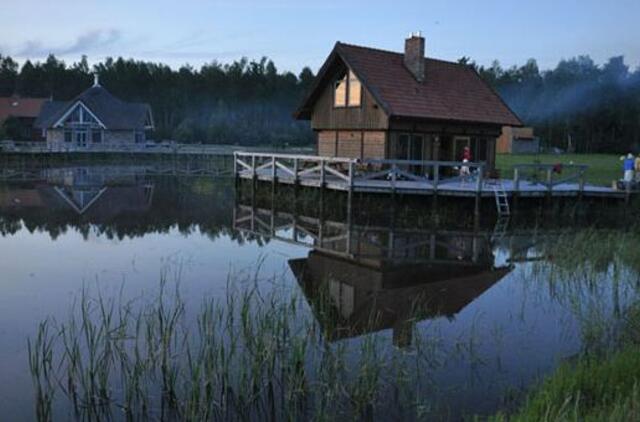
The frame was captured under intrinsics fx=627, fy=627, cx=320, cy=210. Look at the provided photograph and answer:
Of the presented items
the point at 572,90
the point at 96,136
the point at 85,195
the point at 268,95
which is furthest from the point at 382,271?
the point at 268,95

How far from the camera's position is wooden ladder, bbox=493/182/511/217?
A: 21.6m

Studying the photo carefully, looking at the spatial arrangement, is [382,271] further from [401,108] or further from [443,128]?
[443,128]

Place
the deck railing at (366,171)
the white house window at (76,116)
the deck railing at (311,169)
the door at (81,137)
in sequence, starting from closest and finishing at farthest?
the deck railing at (366,171) < the deck railing at (311,169) < the white house window at (76,116) < the door at (81,137)

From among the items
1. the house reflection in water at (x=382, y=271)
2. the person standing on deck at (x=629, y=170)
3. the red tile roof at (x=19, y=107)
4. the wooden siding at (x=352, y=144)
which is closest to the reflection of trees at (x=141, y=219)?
the house reflection in water at (x=382, y=271)

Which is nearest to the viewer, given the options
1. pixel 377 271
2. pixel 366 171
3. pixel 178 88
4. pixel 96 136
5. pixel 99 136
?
pixel 377 271

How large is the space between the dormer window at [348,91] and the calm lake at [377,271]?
4804 mm

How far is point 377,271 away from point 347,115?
14.5m

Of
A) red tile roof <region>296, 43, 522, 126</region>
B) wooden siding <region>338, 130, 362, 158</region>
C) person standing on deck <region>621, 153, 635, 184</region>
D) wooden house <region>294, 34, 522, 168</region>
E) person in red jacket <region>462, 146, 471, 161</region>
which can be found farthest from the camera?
wooden siding <region>338, 130, 362, 158</region>

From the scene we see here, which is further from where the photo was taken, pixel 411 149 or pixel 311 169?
pixel 411 149

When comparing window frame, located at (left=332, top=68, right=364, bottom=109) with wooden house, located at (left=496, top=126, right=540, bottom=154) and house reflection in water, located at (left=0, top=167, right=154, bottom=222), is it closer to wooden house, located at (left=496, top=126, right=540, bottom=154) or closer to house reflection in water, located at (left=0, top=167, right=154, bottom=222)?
house reflection in water, located at (left=0, top=167, right=154, bottom=222)

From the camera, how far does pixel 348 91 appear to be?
27297 millimetres

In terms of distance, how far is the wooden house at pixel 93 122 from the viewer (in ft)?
200

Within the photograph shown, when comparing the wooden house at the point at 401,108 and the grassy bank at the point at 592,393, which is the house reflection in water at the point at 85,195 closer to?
the wooden house at the point at 401,108

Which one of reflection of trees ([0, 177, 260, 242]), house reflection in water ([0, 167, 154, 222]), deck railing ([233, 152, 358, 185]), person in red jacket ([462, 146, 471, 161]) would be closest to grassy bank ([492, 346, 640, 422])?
reflection of trees ([0, 177, 260, 242])
